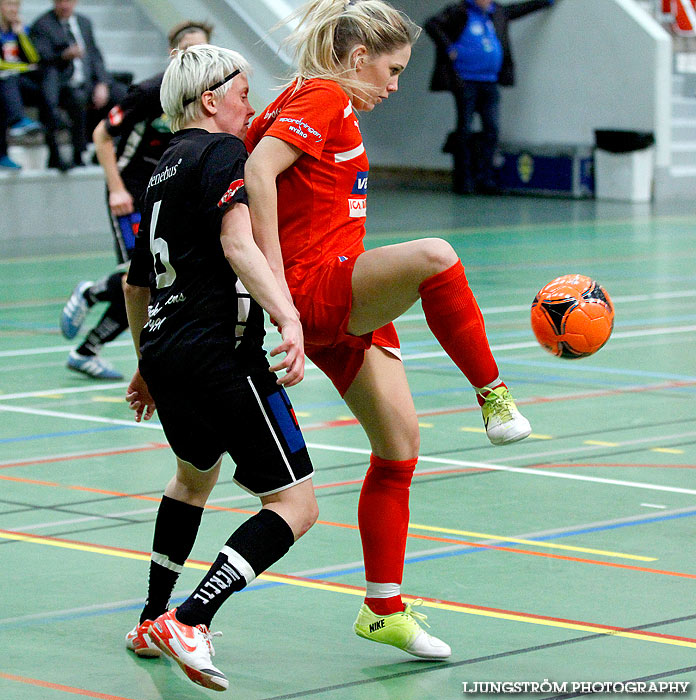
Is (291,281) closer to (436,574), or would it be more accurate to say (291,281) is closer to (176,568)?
(176,568)

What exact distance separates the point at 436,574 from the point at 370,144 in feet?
73.3

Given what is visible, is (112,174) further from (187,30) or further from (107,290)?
(187,30)

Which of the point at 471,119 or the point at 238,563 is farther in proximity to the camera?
the point at 471,119

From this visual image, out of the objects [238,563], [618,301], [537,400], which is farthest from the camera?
[618,301]

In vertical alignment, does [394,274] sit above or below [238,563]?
above

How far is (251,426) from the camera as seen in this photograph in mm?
3682

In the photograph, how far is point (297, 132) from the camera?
3.83 meters

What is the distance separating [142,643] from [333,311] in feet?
3.46

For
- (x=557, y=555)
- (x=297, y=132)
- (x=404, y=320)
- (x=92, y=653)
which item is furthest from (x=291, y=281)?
(x=404, y=320)

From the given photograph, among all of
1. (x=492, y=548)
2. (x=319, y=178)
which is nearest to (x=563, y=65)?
(x=492, y=548)

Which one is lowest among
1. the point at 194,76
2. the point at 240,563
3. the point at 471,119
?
the point at 471,119

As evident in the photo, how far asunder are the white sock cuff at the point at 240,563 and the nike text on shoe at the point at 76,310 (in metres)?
5.57

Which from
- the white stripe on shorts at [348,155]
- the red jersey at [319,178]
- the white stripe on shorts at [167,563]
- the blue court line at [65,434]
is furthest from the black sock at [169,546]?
the blue court line at [65,434]
